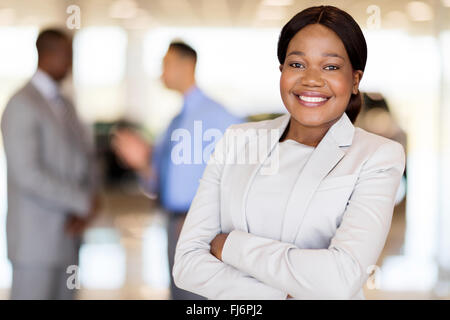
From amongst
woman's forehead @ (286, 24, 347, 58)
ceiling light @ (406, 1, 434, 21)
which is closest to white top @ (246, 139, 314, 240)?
woman's forehead @ (286, 24, 347, 58)

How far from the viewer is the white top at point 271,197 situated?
1.46 metres

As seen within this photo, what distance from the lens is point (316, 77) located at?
4.71ft

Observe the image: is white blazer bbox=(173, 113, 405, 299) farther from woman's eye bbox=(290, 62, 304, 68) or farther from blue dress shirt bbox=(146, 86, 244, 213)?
blue dress shirt bbox=(146, 86, 244, 213)

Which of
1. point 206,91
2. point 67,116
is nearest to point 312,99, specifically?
point 67,116

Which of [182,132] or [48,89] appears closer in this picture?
[48,89]

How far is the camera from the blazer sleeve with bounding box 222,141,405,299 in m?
1.33

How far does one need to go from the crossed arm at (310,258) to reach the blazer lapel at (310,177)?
6 cm

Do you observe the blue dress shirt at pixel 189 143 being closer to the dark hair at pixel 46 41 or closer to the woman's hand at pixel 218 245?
the dark hair at pixel 46 41

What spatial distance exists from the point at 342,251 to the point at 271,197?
23cm

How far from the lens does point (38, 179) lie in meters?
2.85

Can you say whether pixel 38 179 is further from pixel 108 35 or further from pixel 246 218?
pixel 108 35

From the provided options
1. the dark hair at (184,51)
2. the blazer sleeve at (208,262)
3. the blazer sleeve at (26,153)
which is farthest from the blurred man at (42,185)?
the blazer sleeve at (208,262)

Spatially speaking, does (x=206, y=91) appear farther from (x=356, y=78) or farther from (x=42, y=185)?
(x=356, y=78)
